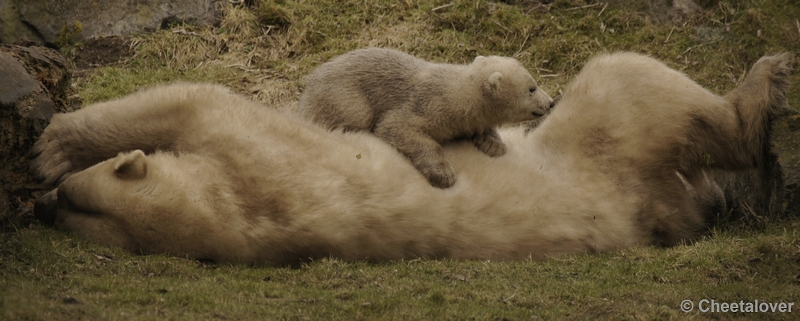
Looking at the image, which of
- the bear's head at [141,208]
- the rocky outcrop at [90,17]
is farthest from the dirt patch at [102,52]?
the bear's head at [141,208]

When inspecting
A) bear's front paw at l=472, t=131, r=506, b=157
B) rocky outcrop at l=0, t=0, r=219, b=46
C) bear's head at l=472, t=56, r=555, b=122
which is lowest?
bear's front paw at l=472, t=131, r=506, b=157

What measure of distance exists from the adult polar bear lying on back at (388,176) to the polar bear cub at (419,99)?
197 millimetres

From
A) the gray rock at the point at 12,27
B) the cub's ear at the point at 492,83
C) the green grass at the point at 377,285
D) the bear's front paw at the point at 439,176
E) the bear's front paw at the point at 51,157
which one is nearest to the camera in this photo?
the green grass at the point at 377,285

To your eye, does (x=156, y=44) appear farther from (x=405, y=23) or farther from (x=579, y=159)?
(x=579, y=159)

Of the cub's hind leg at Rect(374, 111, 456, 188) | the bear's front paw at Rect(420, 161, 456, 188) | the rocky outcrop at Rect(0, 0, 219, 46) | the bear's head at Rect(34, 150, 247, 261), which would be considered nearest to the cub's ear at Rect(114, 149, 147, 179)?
the bear's head at Rect(34, 150, 247, 261)

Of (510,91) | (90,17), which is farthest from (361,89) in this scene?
(90,17)

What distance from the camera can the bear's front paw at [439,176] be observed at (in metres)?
7.06

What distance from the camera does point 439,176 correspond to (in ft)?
23.1

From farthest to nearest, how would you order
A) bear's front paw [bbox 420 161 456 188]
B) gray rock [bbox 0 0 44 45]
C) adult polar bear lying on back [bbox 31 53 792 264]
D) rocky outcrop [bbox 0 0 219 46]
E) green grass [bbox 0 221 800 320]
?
rocky outcrop [bbox 0 0 219 46], gray rock [bbox 0 0 44 45], bear's front paw [bbox 420 161 456 188], adult polar bear lying on back [bbox 31 53 792 264], green grass [bbox 0 221 800 320]

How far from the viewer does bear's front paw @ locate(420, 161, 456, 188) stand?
7.06m

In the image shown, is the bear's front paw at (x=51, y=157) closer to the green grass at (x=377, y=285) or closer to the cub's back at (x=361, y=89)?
the green grass at (x=377, y=285)

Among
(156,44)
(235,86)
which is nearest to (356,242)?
(235,86)

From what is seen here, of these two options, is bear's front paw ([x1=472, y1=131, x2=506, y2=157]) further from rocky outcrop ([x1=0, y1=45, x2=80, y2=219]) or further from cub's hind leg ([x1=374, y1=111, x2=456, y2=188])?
rocky outcrop ([x1=0, y1=45, x2=80, y2=219])

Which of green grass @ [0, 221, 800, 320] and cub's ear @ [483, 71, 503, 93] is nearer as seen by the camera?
green grass @ [0, 221, 800, 320]
